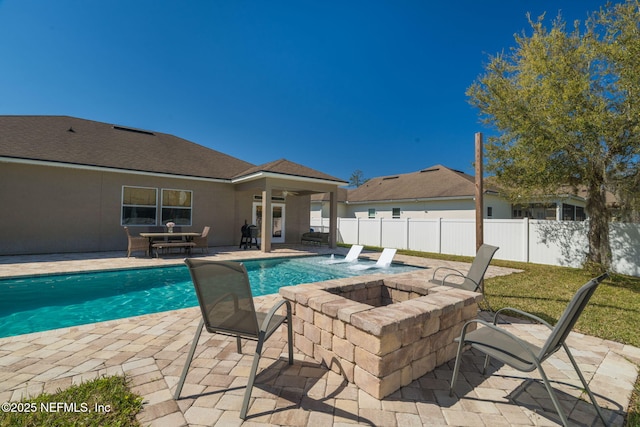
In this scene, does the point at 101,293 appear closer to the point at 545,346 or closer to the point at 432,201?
the point at 545,346

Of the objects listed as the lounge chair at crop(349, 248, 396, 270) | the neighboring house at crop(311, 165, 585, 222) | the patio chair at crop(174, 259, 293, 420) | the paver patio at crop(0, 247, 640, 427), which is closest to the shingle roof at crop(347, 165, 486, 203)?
the neighboring house at crop(311, 165, 585, 222)

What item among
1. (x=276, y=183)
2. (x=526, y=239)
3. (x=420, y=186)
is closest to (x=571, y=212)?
(x=420, y=186)

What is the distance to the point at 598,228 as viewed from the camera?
371 inches

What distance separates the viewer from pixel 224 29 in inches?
515

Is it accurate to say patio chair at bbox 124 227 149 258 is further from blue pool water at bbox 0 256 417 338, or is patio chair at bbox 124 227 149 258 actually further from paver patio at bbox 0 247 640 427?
paver patio at bbox 0 247 640 427

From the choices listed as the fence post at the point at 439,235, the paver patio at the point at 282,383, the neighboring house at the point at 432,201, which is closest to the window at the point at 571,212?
the neighboring house at the point at 432,201

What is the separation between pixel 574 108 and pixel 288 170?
981 cm

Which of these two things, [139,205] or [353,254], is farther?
[139,205]

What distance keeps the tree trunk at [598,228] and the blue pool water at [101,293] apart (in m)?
6.20

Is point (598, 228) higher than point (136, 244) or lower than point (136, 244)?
higher

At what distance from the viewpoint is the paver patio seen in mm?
2338

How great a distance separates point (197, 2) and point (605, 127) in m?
13.4

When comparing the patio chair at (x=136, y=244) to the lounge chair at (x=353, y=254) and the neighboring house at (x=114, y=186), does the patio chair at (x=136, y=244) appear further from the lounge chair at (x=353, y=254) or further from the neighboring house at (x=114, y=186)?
the lounge chair at (x=353, y=254)

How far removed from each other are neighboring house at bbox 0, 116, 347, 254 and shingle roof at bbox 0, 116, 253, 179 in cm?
4
